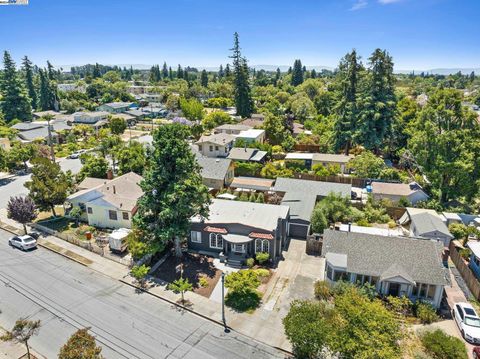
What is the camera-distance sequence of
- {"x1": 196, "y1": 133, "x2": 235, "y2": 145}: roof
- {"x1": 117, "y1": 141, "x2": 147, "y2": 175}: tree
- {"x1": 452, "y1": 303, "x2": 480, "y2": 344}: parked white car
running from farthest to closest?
{"x1": 196, "y1": 133, "x2": 235, "y2": 145}: roof → {"x1": 117, "y1": 141, "x2": 147, "y2": 175}: tree → {"x1": 452, "y1": 303, "x2": 480, "y2": 344}: parked white car

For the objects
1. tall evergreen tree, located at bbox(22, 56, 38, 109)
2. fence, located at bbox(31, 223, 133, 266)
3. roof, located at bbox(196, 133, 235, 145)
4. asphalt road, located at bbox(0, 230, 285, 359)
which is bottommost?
asphalt road, located at bbox(0, 230, 285, 359)

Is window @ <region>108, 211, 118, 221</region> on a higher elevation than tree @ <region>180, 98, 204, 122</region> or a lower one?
lower

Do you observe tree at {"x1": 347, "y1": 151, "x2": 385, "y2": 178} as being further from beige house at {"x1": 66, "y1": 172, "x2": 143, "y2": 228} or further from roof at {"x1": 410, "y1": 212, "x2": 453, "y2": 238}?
beige house at {"x1": 66, "y1": 172, "x2": 143, "y2": 228}

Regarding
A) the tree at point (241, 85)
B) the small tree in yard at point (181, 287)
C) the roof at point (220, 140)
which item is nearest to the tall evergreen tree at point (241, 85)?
the tree at point (241, 85)

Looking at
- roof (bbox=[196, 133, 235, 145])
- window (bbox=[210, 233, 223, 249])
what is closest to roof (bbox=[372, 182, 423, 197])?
window (bbox=[210, 233, 223, 249])

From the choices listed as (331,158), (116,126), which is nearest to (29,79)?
(116,126)

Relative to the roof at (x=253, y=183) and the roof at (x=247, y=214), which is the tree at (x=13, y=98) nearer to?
the roof at (x=253, y=183)
